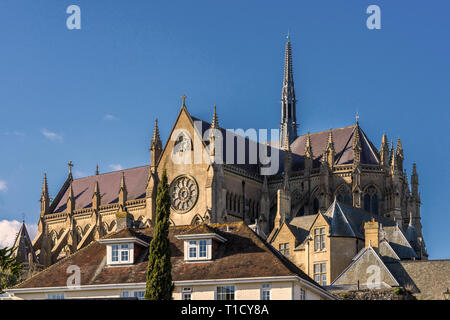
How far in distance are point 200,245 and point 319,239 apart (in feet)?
94.7

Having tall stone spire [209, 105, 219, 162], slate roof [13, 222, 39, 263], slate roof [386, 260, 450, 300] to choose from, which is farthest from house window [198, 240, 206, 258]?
slate roof [13, 222, 39, 263]

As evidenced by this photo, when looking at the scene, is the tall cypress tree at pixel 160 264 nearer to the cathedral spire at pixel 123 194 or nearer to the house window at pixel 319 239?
the house window at pixel 319 239

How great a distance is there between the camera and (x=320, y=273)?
231 feet

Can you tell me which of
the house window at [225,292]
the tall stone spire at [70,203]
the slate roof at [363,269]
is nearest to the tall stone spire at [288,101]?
the tall stone spire at [70,203]

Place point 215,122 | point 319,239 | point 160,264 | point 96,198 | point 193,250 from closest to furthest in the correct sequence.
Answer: point 160,264, point 193,250, point 319,239, point 215,122, point 96,198

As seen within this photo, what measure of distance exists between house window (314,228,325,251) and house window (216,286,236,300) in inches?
1204

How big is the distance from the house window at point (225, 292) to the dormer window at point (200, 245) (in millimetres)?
2273

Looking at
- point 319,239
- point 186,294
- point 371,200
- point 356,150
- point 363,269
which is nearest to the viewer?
point 186,294

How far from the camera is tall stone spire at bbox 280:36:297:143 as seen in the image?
401 feet

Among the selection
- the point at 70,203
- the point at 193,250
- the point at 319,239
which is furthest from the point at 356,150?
the point at 193,250

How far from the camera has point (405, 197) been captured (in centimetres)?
9969

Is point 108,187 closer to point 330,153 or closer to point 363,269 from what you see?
point 330,153

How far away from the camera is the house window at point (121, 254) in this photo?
45.1 m
